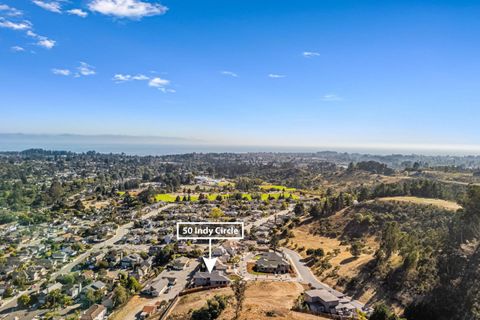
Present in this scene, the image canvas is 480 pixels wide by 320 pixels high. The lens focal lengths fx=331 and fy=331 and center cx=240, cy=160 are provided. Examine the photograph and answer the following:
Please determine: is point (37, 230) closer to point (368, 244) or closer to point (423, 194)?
point (368, 244)

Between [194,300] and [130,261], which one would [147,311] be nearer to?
[194,300]

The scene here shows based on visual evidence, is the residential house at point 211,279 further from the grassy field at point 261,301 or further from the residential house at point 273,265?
the residential house at point 273,265

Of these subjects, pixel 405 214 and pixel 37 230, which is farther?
pixel 37 230

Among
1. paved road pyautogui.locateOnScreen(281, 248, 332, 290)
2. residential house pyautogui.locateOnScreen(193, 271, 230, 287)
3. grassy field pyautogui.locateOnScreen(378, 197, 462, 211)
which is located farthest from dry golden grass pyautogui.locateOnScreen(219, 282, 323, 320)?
grassy field pyautogui.locateOnScreen(378, 197, 462, 211)

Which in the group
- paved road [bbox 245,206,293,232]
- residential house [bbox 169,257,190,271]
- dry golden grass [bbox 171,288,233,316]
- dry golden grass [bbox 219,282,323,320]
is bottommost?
paved road [bbox 245,206,293,232]

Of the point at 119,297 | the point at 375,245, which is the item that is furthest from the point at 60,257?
the point at 375,245

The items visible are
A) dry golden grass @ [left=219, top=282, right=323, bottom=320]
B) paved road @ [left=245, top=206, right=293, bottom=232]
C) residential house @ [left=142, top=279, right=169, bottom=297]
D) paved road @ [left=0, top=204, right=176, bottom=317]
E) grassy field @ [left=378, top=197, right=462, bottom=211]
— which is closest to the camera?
dry golden grass @ [left=219, top=282, right=323, bottom=320]

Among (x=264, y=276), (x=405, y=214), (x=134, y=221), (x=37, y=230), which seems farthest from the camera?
(x=134, y=221)

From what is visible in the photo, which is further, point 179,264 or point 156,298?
point 179,264

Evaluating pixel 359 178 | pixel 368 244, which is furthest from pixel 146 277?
pixel 359 178

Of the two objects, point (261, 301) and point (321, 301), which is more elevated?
point (321, 301)

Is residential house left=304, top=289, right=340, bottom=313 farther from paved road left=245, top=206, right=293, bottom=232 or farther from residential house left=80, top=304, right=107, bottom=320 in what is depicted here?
paved road left=245, top=206, right=293, bottom=232
